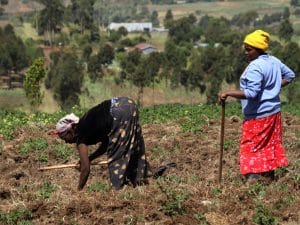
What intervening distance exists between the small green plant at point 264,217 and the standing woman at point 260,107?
948 mm

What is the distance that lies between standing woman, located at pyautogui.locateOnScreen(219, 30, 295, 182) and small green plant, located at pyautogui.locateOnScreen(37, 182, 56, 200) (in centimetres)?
180

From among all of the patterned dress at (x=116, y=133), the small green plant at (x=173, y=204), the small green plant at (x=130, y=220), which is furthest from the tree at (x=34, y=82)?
the small green plant at (x=130, y=220)

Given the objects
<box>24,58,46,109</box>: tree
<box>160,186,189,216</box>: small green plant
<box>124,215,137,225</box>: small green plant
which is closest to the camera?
<box>124,215,137,225</box>: small green plant

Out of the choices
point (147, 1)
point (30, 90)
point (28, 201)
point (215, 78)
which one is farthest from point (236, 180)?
point (147, 1)

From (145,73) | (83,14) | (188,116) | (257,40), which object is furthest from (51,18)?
(257,40)

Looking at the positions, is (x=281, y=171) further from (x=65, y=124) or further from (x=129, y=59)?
(x=129, y=59)

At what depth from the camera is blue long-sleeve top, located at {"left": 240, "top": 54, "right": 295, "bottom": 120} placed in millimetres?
5316

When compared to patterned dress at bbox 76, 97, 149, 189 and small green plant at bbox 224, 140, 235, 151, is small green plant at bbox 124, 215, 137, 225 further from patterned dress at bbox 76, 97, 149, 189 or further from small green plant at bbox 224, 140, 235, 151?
small green plant at bbox 224, 140, 235, 151

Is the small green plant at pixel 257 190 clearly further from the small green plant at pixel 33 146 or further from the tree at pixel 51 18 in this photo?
the tree at pixel 51 18

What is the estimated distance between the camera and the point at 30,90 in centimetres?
3625

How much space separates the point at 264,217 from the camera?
4508mm

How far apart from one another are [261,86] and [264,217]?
1.37 metres

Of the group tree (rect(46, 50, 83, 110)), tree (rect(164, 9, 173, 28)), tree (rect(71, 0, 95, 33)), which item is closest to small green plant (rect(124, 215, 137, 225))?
tree (rect(46, 50, 83, 110))

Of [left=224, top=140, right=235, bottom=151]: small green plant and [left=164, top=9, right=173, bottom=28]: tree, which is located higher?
[left=224, top=140, right=235, bottom=151]: small green plant
